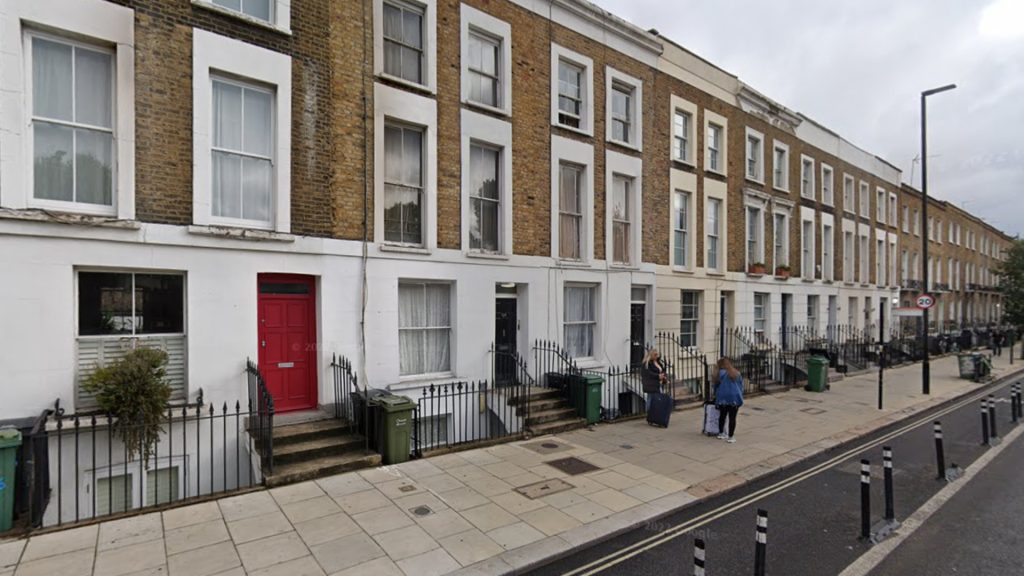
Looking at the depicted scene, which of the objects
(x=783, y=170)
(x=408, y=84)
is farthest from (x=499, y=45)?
(x=783, y=170)

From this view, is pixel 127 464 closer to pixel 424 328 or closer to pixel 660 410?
pixel 424 328

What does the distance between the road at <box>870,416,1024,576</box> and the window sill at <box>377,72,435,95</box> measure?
33.0 feet

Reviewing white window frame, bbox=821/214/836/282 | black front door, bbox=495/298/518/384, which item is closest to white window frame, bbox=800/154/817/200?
white window frame, bbox=821/214/836/282

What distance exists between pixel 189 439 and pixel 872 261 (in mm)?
32000

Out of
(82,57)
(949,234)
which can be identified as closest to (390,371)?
(82,57)

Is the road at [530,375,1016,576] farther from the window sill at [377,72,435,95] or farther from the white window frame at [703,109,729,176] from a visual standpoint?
the white window frame at [703,109,729,176]

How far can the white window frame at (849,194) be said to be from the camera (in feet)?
82.1

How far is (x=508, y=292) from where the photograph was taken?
1170 centimetres

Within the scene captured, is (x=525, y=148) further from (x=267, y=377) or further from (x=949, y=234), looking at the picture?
(x=949, y=234)

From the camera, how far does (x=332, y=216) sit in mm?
8844

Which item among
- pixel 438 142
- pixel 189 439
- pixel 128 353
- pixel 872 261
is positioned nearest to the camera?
→ pixel 128 353

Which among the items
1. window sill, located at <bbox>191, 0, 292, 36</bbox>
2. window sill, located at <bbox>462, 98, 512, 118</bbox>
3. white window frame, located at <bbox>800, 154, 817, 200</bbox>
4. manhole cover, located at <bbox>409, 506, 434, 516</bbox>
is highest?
white window frame, located at <bbox>800, 154, 817, 200</bbox>

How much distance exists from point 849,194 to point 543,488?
85.6 feet

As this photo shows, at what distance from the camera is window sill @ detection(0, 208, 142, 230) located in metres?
6.18
